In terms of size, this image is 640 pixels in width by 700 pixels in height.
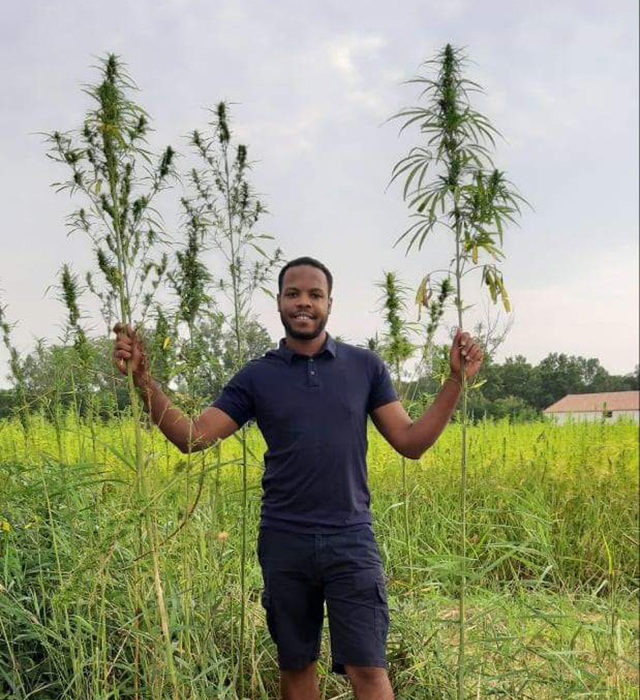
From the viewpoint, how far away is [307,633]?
2.63 m

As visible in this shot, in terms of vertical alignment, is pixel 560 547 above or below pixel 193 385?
below

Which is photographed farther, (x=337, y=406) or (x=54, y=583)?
(x=54, y=583)

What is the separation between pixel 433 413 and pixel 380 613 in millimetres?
692

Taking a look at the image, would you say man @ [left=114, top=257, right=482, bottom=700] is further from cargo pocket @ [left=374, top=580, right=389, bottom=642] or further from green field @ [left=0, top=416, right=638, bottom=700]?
green field @ [left=0, top=416, right=638, bottom=700]

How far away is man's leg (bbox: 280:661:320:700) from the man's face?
1.17 metres

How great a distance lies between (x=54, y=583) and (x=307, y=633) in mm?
1160

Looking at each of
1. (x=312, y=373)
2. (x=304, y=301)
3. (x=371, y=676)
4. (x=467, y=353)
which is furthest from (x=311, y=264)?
(x=371, y=676)

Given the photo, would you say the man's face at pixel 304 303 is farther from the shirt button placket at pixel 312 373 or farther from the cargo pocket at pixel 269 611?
the cargo pocket at pixel 269 611

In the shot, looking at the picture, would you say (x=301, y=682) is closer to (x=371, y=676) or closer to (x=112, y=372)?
(x=371, y=676)

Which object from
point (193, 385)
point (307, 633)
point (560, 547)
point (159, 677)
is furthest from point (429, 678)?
point (560, 547)

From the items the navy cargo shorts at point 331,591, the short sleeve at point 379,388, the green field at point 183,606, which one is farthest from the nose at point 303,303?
the navy cargo shorts at point 331,591

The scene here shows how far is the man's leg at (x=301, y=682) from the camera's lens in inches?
105

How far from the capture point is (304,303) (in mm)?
2654

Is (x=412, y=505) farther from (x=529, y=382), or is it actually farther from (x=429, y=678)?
(x=529, y=382)
